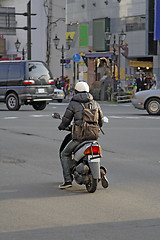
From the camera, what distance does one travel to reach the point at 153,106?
2758 cm

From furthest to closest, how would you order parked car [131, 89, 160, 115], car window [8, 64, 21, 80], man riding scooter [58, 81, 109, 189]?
car window [8, 64, 21, 80]
parked car [131, 89, 160, 115]
man riding scooter [58, 81, 109, 189]

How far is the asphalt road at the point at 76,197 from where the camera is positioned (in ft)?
21.0

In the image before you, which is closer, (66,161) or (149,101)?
(66,161)

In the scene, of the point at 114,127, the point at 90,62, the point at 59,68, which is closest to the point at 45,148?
the point at 114,127

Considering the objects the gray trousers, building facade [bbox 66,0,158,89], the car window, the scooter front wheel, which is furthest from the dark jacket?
building facade [bbox 66,0,158,89]

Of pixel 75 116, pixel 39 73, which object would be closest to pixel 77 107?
pixel 75 116

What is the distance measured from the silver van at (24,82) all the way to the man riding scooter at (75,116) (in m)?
Answer: 20.8

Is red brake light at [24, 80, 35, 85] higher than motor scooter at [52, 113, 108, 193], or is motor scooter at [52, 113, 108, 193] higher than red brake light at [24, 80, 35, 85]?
red brake light at [24, 80, 35, 85]

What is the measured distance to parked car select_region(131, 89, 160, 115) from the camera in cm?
2748

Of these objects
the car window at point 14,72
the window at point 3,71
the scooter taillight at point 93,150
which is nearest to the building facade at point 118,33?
the window at point 3,71

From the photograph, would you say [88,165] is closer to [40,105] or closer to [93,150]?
[93,150]

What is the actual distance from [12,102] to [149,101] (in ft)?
21.1

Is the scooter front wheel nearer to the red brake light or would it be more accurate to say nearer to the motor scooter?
the motor scooter

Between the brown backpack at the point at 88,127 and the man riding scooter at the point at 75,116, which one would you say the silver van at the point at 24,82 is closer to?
the man riding scooter at the point at 75,116
